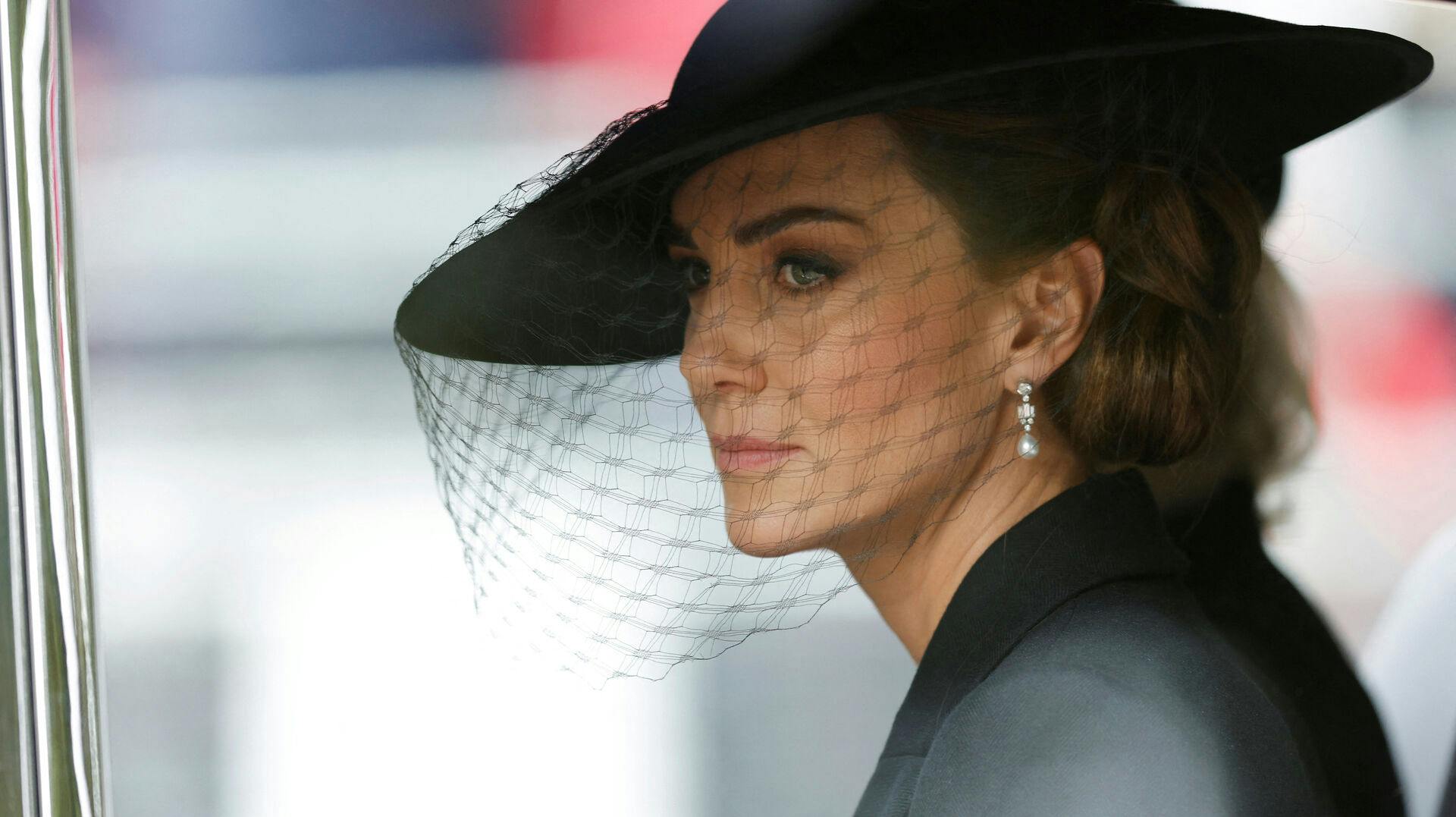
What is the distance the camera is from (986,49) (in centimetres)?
67

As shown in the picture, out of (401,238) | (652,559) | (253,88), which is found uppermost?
(253,88)

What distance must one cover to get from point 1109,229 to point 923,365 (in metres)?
0.15

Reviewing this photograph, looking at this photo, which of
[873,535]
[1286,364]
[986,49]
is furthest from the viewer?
[1286,364]

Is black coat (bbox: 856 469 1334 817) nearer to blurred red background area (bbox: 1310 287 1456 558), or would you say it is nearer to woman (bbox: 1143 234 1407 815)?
woman (bbox: 1143 234 1407 815)

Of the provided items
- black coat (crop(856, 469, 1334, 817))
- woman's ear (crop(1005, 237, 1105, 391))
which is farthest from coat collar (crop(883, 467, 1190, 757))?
woman's ear (crop(1005, 237, 1105, 391))

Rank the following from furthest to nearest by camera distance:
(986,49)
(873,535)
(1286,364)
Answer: (1286,364), (873,535), (986,49)

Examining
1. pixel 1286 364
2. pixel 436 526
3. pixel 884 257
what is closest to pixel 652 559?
pixel 436 526

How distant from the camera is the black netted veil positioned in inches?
28.1

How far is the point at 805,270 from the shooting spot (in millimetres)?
725

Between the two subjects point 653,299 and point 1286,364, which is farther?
point 1286,364

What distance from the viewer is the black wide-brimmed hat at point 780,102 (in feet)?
2.23

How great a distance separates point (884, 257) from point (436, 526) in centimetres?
36

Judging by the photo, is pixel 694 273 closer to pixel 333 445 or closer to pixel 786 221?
pixel 786 221

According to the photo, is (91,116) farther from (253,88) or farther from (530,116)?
(530,116)
